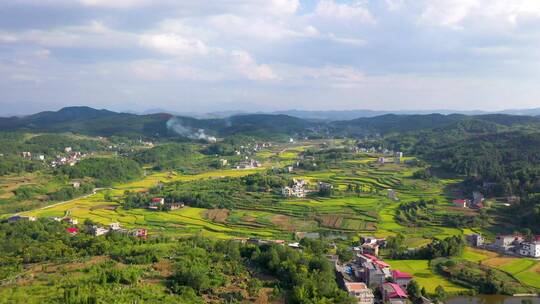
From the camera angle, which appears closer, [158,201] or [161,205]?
[161,205]

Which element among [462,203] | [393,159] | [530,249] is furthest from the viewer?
[393,159]

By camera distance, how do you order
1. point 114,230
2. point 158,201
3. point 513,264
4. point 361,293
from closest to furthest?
1. point 361,293
2. point 513,264
3. point 114,230
4. point 158,201

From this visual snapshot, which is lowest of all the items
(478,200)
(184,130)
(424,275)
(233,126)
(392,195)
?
(424,275)

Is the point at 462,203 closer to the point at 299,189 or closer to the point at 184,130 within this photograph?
the point at 299,189

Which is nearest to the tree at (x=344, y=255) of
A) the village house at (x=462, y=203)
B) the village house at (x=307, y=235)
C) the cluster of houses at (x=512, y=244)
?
the village house at (x=307, y=235)

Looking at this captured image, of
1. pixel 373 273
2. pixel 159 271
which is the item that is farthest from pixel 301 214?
pixel 159 271

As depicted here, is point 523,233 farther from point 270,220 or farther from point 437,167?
point 437,167

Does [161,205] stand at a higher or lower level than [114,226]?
higher
